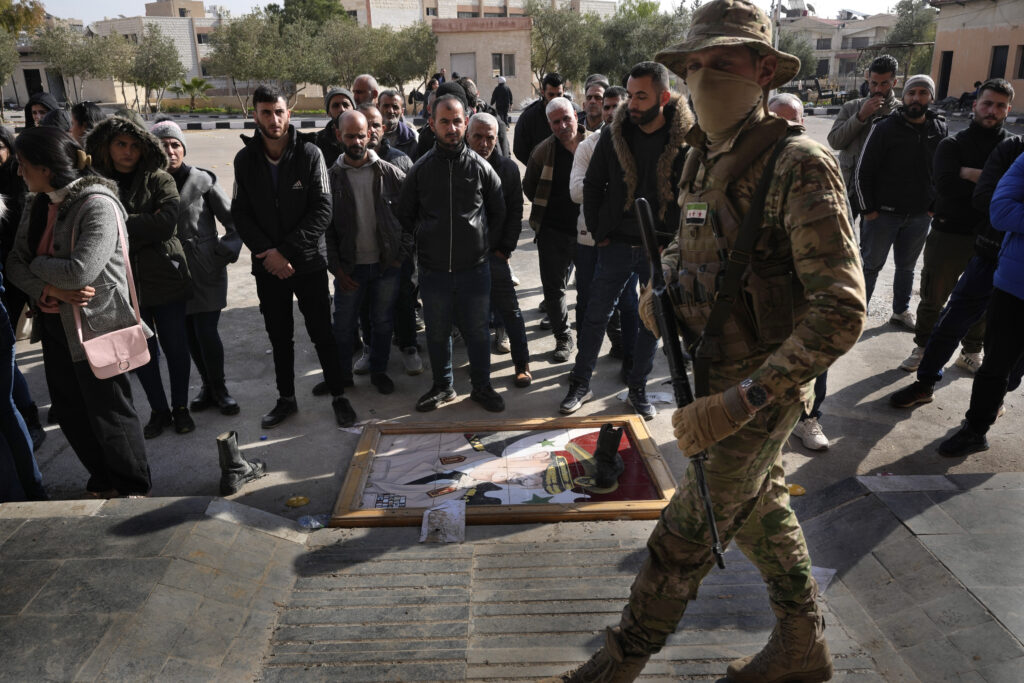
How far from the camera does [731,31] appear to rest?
2.06 m

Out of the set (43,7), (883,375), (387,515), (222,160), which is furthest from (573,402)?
(43,7)

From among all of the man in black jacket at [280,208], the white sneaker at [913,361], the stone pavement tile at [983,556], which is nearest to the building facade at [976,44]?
the white sneaker at [913,361]

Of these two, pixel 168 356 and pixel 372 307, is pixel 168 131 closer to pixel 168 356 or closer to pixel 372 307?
pixel 168 356

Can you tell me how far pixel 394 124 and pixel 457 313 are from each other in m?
2.73

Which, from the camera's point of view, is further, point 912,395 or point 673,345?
point 912,395

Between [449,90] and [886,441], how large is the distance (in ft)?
14.9

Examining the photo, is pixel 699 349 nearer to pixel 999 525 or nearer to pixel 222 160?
pixel 999 525

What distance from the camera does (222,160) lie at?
18.7m

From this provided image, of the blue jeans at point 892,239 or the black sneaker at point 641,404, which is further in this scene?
the blue jeans at point 892,239

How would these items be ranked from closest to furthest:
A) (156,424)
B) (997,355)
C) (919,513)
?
(919,513)
(997,355)
(156,424)

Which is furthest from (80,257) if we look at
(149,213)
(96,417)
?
(149,213)

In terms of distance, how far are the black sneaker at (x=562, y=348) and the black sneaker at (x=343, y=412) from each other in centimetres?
178

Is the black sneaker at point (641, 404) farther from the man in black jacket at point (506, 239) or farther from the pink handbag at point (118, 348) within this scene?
the pink handbag at point (118, 348)

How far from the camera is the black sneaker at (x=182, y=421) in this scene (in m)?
4.80
